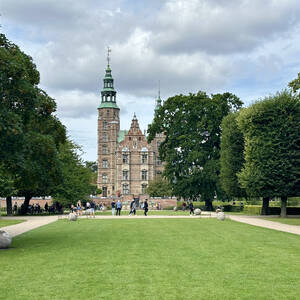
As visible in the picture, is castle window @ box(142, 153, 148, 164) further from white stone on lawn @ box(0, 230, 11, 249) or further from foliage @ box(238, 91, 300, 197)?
white stone on lawn @ box(0, 230, 11, 249)

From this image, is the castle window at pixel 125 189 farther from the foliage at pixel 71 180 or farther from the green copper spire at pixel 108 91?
the foliage at pixel 71 180

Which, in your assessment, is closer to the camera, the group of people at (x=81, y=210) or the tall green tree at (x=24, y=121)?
the tall green tree at (x=24, y=121)

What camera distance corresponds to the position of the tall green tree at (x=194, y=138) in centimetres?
5153

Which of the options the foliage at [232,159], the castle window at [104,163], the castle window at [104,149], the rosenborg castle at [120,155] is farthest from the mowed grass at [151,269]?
the castle window at [104,149]

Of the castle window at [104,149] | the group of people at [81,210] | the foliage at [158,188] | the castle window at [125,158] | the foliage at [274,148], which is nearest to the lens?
the foliage at [274,148]

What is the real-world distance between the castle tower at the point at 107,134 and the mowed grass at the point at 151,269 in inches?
3171

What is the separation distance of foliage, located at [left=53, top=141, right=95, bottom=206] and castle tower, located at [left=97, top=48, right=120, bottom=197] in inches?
1877

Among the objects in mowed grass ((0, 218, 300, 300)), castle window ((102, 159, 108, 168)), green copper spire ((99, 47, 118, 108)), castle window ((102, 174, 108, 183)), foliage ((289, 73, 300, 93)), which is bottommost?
mowed grass ((0, 218, 300, 300))

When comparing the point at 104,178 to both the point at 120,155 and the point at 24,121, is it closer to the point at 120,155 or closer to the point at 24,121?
the point at 120,155

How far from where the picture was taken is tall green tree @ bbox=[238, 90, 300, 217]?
36.4 meters

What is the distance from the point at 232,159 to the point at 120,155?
52679 millimetres

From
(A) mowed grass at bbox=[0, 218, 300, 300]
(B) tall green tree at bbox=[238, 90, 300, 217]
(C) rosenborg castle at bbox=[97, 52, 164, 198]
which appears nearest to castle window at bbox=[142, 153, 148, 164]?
(C) rosenborg castle at bbox=[97, 52, 164, 198]

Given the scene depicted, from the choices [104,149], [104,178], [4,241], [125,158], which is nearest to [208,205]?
[125,158]

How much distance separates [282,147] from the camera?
120 feet
